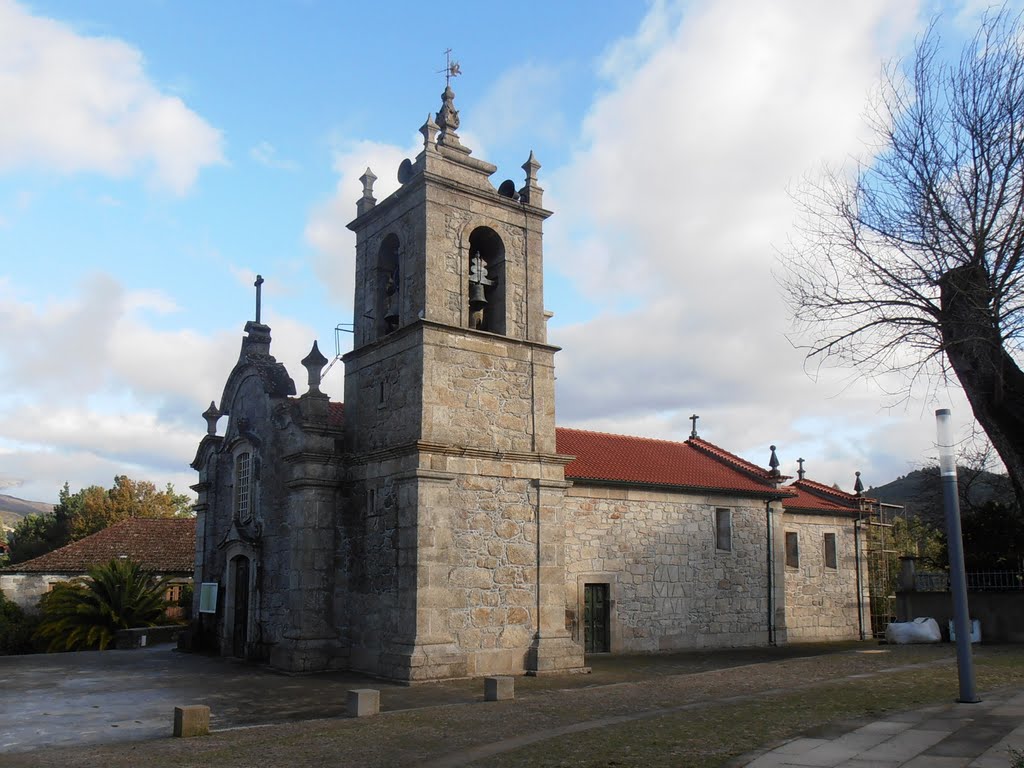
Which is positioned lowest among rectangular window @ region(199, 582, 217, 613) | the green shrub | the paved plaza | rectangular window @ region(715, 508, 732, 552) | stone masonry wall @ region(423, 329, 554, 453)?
the green shrub

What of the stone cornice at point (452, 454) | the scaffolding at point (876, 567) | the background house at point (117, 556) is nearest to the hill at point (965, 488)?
the scaffolding at point (876, 567)

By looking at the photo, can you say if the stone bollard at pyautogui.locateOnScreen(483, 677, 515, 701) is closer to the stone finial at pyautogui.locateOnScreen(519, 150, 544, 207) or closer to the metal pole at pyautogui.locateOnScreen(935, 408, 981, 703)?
the metal pole at pyautogui.locateOnScreen(935, 408, 981, 703)

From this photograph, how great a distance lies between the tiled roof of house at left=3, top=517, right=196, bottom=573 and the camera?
3341 cm

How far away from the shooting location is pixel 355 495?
18219 millimetres

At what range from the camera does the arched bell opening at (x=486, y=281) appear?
18328mm

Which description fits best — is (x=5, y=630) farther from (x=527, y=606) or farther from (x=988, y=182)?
(x=988, y=182)

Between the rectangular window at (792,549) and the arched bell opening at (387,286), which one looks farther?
the rectangular window at (792,549)

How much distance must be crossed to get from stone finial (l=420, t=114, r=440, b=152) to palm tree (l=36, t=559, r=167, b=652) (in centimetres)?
1746

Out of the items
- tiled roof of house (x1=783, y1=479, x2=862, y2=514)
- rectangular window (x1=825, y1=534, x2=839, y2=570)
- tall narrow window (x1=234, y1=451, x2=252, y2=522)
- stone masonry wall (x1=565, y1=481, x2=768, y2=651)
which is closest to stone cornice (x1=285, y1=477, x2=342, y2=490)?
tall narrow window (x1=234, y1=451, x2=252, y2=522)

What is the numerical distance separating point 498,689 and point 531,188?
1144 cm

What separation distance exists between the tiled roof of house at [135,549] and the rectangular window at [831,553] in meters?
23.3

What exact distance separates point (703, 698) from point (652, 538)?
31.1ft

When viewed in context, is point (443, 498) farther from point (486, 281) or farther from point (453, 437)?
point (486, 281)

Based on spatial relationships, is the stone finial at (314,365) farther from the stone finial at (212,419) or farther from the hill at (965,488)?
the hill at (965,488)
